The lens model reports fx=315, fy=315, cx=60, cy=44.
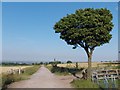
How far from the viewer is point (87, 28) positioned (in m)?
31.3

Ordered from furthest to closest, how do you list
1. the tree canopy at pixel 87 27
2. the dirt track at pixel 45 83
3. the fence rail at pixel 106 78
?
the tree canopy at pixel 87 27, the dirt track at pixel 45 83, the fence rail at pixel 106 78

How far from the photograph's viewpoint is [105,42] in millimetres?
33344

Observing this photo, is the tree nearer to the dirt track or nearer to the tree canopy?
the tree canopy

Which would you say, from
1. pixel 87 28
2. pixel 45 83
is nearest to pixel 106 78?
pixel 45 83

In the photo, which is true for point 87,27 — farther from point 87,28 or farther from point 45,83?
point 45,83

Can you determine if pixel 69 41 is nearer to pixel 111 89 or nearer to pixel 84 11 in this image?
pixel 84 11

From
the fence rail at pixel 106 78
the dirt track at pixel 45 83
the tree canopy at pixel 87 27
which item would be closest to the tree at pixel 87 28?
the tree canopy at pixel 87 27

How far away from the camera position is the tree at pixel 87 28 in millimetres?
30969

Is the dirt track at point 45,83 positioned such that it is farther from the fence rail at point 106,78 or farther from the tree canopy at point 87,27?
the tree canopy at point 87,27

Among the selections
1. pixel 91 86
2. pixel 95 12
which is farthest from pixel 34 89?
pixel 95 12

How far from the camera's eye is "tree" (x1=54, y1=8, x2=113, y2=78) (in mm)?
30969

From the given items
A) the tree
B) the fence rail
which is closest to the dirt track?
the fence rail

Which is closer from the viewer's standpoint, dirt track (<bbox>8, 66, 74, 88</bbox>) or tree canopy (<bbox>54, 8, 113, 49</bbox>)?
dirt track (<bbox>8, 66, 74, 88</bbox>)

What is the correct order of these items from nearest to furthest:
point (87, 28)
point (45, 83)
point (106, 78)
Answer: point (106, 78) → point (45, 83) → point (87, 28)
